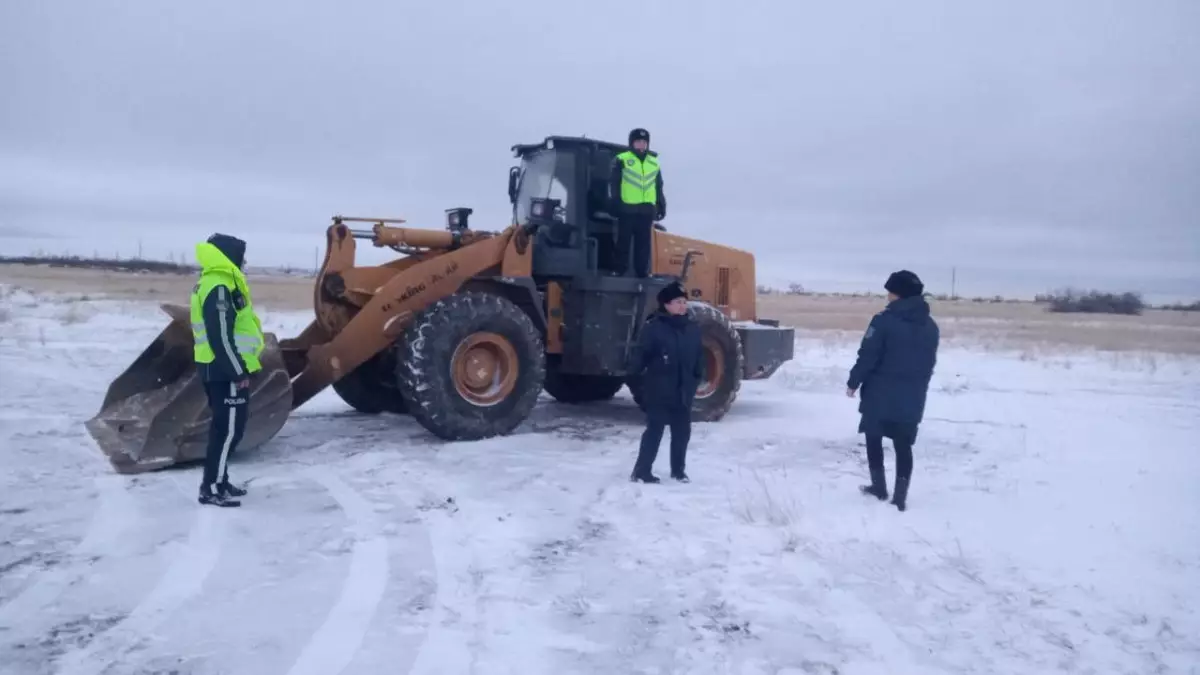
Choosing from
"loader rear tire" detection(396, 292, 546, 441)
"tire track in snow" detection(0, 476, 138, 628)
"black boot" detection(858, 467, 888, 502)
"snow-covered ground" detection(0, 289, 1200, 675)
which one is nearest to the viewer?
"snow-covered ground" detection(0, 289, 1200, 675)

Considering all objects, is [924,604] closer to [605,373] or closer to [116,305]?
[605,373]

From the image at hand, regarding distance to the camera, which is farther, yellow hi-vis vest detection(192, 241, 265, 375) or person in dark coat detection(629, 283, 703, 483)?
person in dark coat detection(629, 283, 703, 483)

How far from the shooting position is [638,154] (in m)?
9.69

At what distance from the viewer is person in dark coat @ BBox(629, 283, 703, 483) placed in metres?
7.28

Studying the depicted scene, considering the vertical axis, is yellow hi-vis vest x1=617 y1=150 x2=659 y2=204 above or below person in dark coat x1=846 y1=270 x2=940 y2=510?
above

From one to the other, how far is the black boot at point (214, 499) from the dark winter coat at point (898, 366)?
4.45 m

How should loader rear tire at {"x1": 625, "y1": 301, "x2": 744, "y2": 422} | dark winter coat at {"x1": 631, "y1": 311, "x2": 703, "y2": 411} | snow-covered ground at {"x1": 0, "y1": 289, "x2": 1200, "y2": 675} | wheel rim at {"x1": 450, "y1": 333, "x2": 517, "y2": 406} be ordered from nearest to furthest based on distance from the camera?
1. snow-covered ground at {"x1": 0, "y1": 289, "x2": 1200, "y2": 675}
2. dark winter coat at {"x1": 631, "y1": 311, "x2": 703, "y2": 411}
3. wheel rim at {"x1": 450, "y1": 333, "x2": 517, "y2": 406}
4. loader rear tire at {"x1": 625, "y1": 301, "x2": 744, "y2": 422}

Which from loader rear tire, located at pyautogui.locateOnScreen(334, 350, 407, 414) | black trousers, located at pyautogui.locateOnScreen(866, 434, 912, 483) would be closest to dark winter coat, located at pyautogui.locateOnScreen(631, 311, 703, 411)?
black trousers, located at pyautogui.locateOnScreen(866, 434, 912, 483)

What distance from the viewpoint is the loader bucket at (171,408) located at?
7297mm

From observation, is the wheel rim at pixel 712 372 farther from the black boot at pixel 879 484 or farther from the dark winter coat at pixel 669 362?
the black boot at pixel 879 484

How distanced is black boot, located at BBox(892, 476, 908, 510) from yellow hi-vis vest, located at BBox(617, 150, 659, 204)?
446cm

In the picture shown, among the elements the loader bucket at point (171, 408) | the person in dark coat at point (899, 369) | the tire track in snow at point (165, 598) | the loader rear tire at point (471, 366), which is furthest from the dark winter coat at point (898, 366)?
the loader bucket at point (171, 408)

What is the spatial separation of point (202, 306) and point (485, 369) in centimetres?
303

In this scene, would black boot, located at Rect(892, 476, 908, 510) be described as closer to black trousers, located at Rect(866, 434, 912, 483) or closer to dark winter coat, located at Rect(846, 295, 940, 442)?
black trousers, located at Rect(866, 434, 912, 483)
